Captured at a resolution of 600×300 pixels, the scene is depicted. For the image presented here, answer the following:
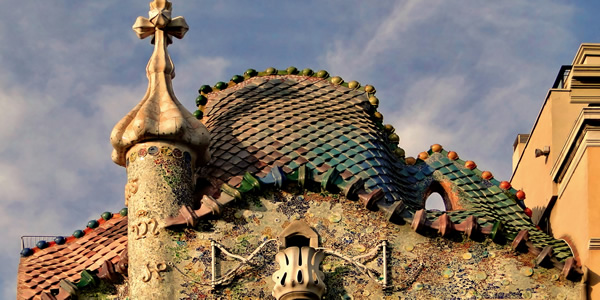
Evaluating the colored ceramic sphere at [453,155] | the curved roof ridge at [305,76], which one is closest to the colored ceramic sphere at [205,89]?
the curved roof ridge at [305,76]

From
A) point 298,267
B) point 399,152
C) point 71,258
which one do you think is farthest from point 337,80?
point 71,258

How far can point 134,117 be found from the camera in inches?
956

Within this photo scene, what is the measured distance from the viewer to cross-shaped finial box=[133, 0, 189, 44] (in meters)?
25.0

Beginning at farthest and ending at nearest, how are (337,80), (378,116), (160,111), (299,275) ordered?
(337,80) → (378,116) → (160,111) → (299,275)

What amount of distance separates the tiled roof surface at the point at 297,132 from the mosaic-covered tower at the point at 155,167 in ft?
2.38

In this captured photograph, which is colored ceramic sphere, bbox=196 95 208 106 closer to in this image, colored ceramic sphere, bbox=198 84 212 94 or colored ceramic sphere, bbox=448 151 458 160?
colored ceramic sphere, bbox=198 84 212 94

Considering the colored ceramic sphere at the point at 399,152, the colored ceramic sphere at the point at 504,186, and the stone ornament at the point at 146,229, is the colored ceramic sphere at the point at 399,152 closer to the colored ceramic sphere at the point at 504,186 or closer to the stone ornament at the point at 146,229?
the colored ceramic sphere at the point at 504,186

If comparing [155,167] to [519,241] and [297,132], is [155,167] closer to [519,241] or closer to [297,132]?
[297,132]

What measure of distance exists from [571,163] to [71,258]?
6390 mm

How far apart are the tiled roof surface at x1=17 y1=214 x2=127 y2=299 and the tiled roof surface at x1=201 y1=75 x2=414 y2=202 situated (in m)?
1.57

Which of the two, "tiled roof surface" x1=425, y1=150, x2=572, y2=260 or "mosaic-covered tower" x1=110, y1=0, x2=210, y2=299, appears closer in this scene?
"mosaic-covered tower" x1=110, y1=0, x2=210, y2=299

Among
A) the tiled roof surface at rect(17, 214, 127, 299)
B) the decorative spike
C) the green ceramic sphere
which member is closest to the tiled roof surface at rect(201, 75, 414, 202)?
the tiled roof surface at rect(17, 214, 127, 299)

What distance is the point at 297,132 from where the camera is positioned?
82.5 ft

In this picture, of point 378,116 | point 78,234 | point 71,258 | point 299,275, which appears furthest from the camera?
point 378,116
